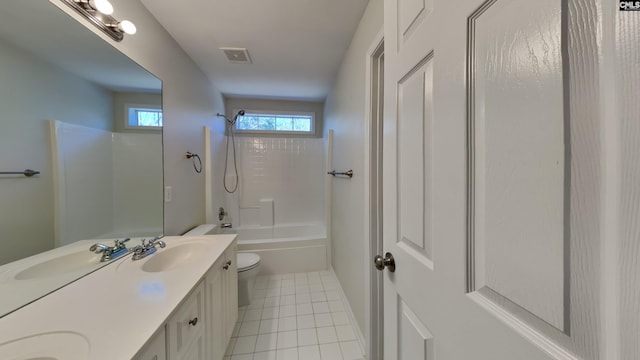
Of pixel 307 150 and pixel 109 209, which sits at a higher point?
pixel 307 150

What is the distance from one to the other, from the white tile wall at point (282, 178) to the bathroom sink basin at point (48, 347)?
2.75 m

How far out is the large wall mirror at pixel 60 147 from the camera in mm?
836

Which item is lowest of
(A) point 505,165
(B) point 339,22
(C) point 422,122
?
(A) point 505,165

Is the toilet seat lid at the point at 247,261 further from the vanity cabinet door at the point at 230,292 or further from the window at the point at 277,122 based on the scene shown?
the window at the point at 277,122

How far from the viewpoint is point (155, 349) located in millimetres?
755

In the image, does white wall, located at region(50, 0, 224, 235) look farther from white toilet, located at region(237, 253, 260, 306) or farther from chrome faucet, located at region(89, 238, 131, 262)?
white toilet, located at region(237, 253, 260, 306)

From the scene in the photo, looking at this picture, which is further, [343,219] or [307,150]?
[307,150]

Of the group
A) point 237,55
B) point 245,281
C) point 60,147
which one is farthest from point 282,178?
point 60,147

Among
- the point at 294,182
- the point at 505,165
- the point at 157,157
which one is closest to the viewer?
the point at 505,165

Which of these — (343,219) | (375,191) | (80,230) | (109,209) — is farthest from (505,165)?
(343,219)

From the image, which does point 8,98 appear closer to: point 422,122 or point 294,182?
point 422,122

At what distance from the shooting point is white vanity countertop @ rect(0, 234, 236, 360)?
26.7 inches

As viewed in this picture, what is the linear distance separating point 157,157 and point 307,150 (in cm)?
220

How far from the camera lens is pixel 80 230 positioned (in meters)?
1.11
